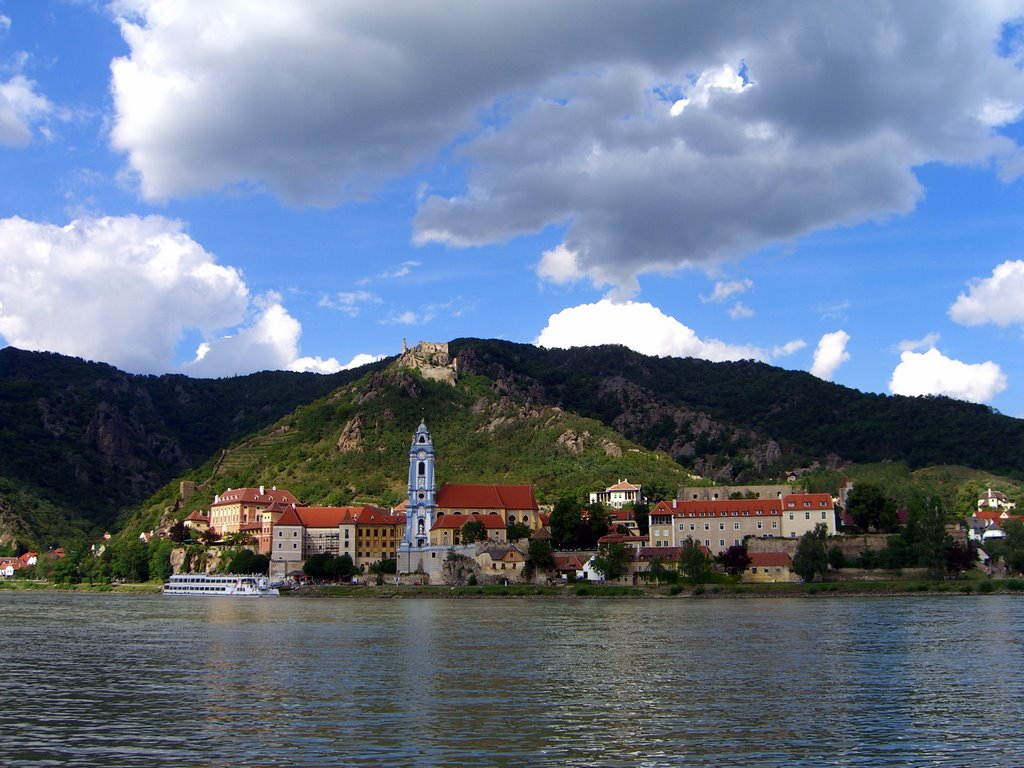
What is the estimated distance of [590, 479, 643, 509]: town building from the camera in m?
138

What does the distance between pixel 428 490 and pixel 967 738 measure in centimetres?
9951

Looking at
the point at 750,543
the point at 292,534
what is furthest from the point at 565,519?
the point at 292,534

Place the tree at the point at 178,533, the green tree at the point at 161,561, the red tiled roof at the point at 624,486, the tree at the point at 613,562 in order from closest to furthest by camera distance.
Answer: the tree at the point at 613,562 < the green tree at the point at 161,561 < the tree at the point at 178,533 < the red tiled roof at the point at 624,486

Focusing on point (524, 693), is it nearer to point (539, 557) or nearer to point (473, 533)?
point (539, 557)

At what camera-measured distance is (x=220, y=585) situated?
115312 mm

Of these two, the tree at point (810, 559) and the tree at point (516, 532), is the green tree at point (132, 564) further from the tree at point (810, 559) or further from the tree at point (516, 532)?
the tree at point (810, 559)

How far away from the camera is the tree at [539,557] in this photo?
105 meters

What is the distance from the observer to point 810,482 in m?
129

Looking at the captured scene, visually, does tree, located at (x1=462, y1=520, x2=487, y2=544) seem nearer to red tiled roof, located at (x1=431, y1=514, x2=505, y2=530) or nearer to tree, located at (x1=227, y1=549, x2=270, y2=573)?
red tiled roof, located at (x1=431, y1=514, x2=505, y2=530)

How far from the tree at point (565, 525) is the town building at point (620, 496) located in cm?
2471

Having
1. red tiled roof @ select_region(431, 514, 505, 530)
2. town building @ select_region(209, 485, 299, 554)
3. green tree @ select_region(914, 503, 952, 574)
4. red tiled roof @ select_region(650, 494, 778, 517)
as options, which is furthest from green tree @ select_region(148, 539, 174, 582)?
green tree @ select_region(914, 503, 952, 574)

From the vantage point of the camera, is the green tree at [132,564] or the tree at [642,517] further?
the green tree at [132,564]

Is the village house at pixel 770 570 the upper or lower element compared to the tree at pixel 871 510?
lower

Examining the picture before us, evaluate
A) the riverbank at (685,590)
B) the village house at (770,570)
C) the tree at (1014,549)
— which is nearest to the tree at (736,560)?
the village house at (770,570)
